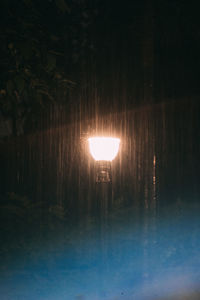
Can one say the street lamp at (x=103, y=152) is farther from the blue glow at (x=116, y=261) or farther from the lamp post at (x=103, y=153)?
the blue glow at (x=116, y=261)

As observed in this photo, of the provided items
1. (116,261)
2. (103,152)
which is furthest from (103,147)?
(116,261)

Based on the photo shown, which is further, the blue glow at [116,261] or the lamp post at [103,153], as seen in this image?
the blue glow at [116,261]

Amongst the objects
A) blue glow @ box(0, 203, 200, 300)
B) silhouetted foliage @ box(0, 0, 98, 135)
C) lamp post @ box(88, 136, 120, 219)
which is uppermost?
silhouetted foliage @ box(0, 0, 98, 135)

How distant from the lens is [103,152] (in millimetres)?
4496

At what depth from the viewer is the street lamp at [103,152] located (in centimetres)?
449

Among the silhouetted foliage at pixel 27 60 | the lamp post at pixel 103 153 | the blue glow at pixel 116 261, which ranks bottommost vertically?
the blue glow at pixel 116 261

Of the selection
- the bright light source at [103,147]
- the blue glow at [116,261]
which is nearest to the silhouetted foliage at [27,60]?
the bright light source at [103,147]

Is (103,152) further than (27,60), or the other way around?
(103,152)

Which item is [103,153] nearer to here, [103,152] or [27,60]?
[103,152]

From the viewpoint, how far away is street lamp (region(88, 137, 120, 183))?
4.49 meters

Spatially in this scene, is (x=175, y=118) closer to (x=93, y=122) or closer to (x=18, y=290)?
(x=93, y=122)

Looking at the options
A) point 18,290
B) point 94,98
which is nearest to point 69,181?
point 94,98

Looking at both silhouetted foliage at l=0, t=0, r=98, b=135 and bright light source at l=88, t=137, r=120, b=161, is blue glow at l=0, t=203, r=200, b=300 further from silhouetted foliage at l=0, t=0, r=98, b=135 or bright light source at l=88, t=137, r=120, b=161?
silhouetted foliage at l=0, t=0, r=98, b=135

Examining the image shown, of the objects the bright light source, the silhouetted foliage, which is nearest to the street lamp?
the bright light source
